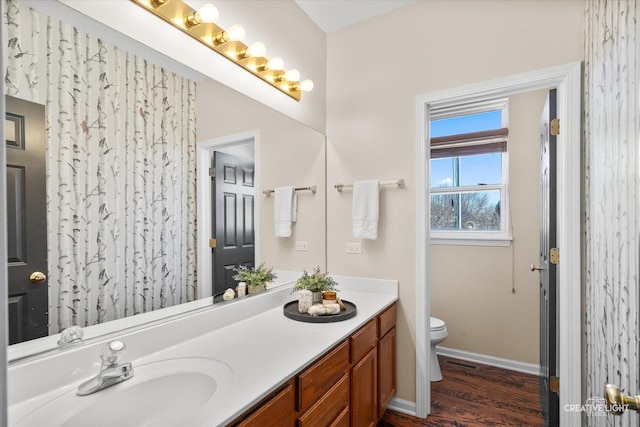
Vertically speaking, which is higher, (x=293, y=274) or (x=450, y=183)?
(x=450, y=183)

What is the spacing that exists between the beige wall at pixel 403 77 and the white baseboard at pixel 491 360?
3.34 feet

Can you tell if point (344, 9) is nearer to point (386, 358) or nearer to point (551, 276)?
point (551, 276)

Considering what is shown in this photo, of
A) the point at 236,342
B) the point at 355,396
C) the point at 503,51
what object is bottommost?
the point at 355,396

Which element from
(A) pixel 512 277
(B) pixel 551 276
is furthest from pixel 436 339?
(B) pixel 551 276

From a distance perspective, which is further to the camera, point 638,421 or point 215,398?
point 215,398

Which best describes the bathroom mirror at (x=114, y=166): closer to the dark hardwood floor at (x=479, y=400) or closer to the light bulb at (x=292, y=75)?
the light bulb at (x=292, y=75)

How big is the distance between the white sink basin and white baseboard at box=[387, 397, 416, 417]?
1.54 meters

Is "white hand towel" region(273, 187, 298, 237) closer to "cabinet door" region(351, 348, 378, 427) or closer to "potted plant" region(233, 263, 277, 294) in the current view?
"potted plant" region(233, 263, 277, 294)

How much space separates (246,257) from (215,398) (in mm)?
958

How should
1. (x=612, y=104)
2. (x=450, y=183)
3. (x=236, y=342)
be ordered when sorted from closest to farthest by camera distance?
(x=612, y=104)
(x=236, y=342)
(x=450, y=183)

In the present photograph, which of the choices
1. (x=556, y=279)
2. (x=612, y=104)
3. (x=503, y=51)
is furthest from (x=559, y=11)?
(x=556, y=279)

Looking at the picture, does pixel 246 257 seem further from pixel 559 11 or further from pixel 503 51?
pixel 559 11

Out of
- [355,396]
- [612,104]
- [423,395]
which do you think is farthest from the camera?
[423,395]

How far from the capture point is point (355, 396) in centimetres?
161
